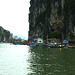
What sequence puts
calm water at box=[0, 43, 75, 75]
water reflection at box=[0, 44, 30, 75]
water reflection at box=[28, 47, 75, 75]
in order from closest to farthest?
water reflection at box=[28, 47, 75, 75] → calm water at box=[0, 43, 75, 75] → water reflection at box=[0, 44, 30, 75]

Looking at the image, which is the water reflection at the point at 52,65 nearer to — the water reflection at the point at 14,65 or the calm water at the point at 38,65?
the calm water at the point at 38,65

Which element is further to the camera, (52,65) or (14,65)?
(14,65)

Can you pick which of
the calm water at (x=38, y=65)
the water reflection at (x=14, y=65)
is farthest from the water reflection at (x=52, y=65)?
the water reflection at (x=14, y=65)

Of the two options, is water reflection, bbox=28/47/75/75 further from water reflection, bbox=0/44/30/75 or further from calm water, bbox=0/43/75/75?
water reflection, bbox=0/44/30/75

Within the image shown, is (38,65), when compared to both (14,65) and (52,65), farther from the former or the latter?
(14,65)

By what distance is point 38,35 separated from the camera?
194750mm

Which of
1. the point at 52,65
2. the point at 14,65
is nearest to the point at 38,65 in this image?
the point at 52,65

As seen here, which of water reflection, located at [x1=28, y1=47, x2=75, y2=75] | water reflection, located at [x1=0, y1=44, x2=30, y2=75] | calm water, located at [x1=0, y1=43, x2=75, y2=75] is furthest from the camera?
water reflection, located at [x1=0, y1=44, x2=30, y2=75]

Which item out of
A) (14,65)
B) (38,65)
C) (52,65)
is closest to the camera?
(38,65)

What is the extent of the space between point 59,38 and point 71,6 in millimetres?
29860

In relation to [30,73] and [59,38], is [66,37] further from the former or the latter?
[30,73]

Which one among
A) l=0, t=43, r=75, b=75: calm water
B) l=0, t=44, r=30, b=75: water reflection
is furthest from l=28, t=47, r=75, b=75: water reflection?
l=0, t=44, r=30, b=75: water reflection

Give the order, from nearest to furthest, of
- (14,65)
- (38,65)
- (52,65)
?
(38,65)
(52,65)
(14,65)

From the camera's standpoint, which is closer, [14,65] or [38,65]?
[38,65]
